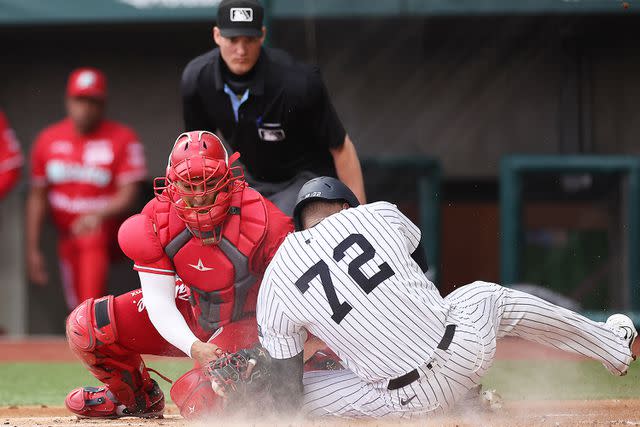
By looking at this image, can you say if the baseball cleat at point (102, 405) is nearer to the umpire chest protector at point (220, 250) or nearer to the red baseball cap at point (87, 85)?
the umpire chest protector at point (220, 250)

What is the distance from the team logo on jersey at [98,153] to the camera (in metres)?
8.74

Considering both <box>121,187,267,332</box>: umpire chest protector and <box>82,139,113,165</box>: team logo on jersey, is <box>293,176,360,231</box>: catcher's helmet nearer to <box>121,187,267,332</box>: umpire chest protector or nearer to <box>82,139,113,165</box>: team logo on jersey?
<box>121,187,267,332</box>: umpire chest protector

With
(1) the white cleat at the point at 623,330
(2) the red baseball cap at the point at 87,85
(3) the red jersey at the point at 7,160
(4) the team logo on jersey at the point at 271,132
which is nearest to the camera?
(1) the white cleat at the point at 623,330

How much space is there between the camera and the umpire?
4.98 metres

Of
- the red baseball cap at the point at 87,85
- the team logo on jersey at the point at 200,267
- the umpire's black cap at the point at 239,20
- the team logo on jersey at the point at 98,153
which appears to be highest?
the umpire's black cap at the point at 239,20

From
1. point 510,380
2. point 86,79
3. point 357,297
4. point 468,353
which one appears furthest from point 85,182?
point 468,353

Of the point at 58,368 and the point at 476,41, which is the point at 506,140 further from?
the point at 58,368

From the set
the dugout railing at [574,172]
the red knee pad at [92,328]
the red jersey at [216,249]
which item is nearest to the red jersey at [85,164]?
the dugout railing at [574,172]

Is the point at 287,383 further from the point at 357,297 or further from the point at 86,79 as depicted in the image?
the point at 86,79

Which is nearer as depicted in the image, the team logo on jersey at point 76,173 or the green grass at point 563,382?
the green grass at point 563,382

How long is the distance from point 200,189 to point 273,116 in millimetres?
1207

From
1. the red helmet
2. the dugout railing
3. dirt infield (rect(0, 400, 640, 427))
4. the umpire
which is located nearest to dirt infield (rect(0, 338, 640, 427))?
dirt infield (rect(0, 400, 640, 427))

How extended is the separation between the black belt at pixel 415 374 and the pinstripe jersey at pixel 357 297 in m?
0.02

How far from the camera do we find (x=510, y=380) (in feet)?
17.3
